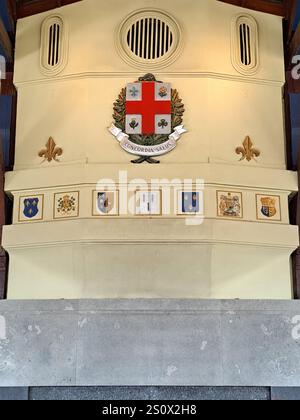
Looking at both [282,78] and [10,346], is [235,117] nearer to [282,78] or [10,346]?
[282,78]

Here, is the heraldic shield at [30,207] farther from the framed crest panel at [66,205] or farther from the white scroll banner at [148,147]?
the white scroll banner at [148,147]

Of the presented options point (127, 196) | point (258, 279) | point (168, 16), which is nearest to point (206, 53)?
point (168, 16)

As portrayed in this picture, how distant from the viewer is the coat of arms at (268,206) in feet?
46.0

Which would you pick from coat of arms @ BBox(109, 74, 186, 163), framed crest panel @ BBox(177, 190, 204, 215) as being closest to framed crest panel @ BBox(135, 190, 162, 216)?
framed crest panel @ BBox(177, 190, 204, 215)

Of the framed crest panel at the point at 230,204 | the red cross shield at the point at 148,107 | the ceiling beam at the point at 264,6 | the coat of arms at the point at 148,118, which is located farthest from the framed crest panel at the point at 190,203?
the ceiling beam at the point at 264,6

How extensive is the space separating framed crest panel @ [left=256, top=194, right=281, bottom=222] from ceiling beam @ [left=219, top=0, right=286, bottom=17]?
3634 mm

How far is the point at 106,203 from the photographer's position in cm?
1376

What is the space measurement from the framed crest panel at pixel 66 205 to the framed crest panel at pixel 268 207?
3.19 m

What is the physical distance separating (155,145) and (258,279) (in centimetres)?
296

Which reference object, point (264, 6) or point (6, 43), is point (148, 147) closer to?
point (6, 43)

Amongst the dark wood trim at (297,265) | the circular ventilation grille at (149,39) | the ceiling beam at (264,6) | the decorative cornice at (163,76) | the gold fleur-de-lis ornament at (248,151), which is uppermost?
the ceiling beam at (264,6)

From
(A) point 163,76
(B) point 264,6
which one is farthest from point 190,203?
(B) point 264,6
